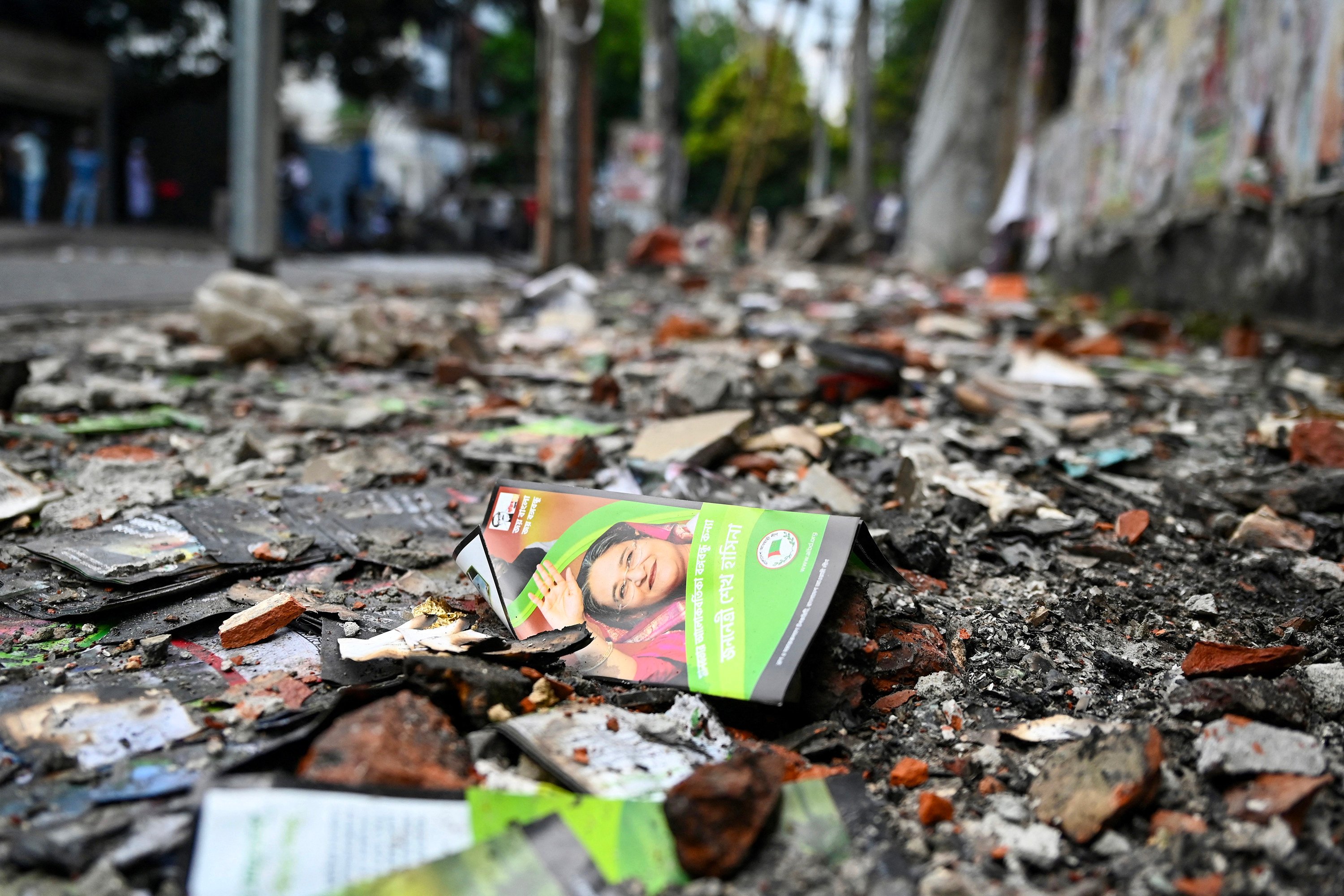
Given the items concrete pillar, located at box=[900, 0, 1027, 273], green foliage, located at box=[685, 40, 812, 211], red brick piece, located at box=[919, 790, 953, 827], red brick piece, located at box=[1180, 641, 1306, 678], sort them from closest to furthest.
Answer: red brick piece, located at box=[919, 790, 953, 827] → red brick piece, located at box=[1180, 641, 1306, 678] → concrete pillar, located at box=[900, 0, 1027, 273] → green foliage, located at box=[685, 40, 812, 211]

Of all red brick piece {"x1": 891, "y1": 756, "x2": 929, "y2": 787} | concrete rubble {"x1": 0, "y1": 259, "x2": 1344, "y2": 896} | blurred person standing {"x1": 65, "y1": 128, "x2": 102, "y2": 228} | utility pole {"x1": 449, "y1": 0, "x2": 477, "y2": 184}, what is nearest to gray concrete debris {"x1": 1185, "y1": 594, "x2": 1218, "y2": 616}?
concrete rubble {"x1": 0, "y1": 259, "x2": 1344, "y2": 896}

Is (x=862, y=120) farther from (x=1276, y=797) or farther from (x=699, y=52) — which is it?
(x=699, y=52)

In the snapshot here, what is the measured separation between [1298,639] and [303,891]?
1.62 meters

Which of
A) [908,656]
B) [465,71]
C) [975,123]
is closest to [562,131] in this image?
[975,123]

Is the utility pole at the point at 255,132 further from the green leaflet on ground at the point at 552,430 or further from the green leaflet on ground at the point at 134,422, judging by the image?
the green leaflet on ground at the point at 552,430

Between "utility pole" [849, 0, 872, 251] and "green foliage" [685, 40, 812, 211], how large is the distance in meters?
17.4

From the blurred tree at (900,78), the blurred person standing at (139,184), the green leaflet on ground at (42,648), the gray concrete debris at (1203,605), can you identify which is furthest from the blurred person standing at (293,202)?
the blurred tree at (900,78)

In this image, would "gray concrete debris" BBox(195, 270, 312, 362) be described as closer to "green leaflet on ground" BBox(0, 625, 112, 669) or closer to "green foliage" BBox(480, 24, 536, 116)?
"green leaflet on ground" BBox(0, 625, 112, 669)

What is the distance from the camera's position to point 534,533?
1576 millimetres

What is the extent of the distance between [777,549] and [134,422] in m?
2.29

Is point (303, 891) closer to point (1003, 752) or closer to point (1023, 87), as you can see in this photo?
point (1003, 752)

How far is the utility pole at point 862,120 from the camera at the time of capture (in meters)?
18.0

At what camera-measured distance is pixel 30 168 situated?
45.6 feet

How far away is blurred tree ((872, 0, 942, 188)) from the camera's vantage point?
104ft
